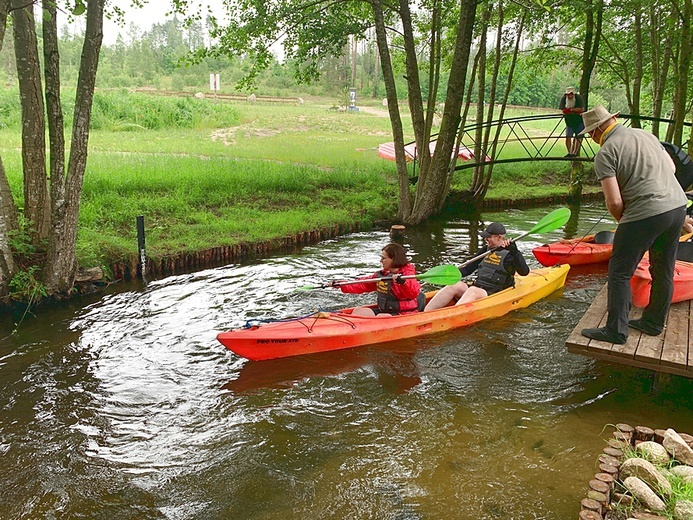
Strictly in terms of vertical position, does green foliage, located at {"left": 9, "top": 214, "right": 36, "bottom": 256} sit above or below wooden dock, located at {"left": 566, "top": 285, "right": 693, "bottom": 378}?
above

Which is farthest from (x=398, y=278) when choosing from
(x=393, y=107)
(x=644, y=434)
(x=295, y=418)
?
(x=393, y=107)

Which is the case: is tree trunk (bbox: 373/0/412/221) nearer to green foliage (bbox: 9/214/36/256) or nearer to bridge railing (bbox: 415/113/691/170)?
bridge railing (bbox: 415/113/691/170)

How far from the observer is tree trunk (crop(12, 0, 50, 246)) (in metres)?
6.46

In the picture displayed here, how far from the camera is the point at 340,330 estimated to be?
5.54m

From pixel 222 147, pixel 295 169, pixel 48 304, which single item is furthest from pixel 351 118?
pixel 48 304

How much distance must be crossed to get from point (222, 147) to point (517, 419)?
13.5 metres

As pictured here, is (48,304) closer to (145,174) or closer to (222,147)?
(145,174)

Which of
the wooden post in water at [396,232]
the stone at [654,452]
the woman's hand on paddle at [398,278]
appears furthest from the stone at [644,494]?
the wooden post in water at [396,232]

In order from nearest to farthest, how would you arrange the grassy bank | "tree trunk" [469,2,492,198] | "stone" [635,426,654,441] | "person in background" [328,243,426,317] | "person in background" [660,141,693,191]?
"stone" [635,426,654,441] < "person in background" [660,141,693,191] < "person in background" [328,243,426,317] < the grassy bank < "tree trunk" [469,2,492,198]

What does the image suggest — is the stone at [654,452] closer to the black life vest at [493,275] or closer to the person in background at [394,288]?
the person in background at [394,288]

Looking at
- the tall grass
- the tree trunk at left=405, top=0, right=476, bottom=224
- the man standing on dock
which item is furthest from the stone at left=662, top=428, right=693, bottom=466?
the tall grass

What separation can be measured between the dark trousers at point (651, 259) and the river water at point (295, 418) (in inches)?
32.2

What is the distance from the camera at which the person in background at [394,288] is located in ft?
18.7

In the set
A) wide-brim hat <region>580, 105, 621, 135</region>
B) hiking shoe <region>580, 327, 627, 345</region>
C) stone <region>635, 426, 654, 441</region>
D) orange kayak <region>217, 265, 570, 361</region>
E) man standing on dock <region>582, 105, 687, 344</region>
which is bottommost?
orange kayak <region>217, 265, 570, 361</region>
